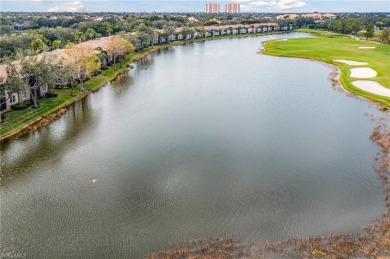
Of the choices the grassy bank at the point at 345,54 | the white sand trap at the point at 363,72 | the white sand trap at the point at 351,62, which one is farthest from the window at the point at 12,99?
the white sand trap at the point at 351,62

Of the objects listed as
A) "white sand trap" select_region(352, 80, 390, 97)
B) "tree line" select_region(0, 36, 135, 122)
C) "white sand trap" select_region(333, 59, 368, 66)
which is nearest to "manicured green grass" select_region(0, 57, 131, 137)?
"tree line" select_region(0, 36, 135, 122)

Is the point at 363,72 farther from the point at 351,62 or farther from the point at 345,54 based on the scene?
the point at 345,54

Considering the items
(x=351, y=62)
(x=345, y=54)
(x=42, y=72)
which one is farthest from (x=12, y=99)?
(x=345, y=54)

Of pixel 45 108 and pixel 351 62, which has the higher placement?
pixel 351 62

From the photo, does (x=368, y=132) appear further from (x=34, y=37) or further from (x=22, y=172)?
(x=34, y=37)

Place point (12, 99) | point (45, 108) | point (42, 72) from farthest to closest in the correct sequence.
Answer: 1. point (45, 108)
2. point (12, 99)
3. point (42, 72)

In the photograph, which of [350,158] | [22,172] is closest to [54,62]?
[22,172]
